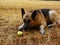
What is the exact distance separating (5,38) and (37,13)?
0.70 meters

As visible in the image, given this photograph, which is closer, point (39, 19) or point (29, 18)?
point (29, 18)

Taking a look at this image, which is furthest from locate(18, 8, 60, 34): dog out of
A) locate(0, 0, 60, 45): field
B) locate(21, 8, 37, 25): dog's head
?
locate(0, 0, 60, 45): field

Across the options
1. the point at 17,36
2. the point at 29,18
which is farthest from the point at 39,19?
the point at 17,36

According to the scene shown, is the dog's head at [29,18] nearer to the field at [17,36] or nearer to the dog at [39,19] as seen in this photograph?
the dog at [39,19]

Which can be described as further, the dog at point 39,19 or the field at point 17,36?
the dog at point 39,19

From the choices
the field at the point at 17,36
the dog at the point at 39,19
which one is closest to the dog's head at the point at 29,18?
the dog at the point at 39,19

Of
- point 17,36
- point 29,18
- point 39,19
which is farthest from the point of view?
point 39,19

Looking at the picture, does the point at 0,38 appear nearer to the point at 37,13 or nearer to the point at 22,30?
the point at 22,30

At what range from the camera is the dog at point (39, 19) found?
2452mm

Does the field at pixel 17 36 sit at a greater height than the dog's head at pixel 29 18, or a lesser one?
lesser

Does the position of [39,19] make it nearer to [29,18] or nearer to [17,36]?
[29,18]

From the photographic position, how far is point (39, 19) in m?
2.59

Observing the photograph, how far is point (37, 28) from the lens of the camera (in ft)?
8.55

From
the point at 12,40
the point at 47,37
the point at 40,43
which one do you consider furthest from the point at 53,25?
the point at 12,40
